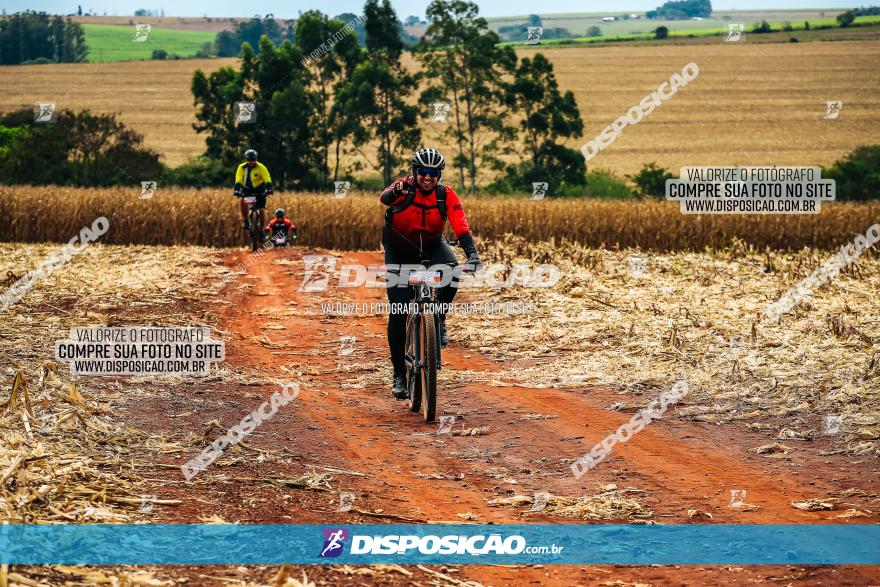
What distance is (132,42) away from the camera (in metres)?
139

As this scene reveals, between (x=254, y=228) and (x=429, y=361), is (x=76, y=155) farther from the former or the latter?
(x=429, y=361)

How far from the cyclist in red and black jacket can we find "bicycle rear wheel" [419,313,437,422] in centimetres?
29

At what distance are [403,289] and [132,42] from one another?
459ft

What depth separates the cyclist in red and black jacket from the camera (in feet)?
31.6

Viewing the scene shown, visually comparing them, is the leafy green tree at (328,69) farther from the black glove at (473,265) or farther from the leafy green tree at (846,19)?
the leafy green tree at (846,19)

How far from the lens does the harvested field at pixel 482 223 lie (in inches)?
1000

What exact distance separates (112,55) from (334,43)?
3179 inches

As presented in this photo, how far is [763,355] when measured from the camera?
12086 millimetres

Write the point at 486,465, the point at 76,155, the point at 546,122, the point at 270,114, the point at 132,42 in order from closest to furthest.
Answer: the point at 486,465, the point at 76,155, the point at 270,114, the point at 546,122, the point at 132,42

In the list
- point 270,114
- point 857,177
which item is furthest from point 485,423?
point 857,177

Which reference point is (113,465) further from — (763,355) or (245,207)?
(245,207)

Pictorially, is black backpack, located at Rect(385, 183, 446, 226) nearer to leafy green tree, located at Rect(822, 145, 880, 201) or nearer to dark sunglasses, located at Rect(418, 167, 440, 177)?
dark sunglasses, located at Rect(418, 167, 440, 177)

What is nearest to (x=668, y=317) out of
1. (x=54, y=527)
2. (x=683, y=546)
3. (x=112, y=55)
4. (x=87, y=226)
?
(x=683, y=546)

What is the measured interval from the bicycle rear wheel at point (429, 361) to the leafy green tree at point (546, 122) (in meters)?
41.4
